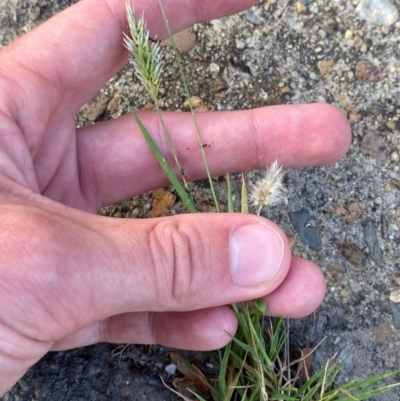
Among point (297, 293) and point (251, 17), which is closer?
point (297, 293)

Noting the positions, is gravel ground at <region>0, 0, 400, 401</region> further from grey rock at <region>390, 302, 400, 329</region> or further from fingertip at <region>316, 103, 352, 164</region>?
fingertip at <region>316, 103, 352, 164</region>

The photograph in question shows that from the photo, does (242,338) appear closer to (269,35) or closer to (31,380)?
(31,380)

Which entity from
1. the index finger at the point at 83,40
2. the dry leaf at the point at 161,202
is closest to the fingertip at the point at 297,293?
the dry leaf at the point at 161,202

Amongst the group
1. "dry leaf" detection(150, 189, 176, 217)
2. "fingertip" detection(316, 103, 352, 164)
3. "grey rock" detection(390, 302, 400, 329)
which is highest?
"fingertip" detection(316, 103, 352, 164)

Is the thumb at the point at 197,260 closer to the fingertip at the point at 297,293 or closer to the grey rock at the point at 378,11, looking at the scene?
the fingertip at the point at 297,293

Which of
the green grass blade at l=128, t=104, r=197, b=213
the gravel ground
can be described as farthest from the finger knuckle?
the gravel ground

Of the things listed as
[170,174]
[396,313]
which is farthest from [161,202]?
[396,313]

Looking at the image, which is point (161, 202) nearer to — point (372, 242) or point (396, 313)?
point (372, 242)
